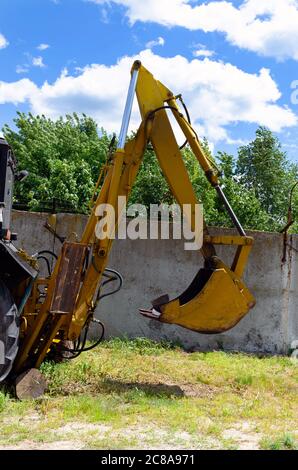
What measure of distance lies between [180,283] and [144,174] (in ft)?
24.6

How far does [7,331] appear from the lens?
4.52 m

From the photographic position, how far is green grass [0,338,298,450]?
150 inches

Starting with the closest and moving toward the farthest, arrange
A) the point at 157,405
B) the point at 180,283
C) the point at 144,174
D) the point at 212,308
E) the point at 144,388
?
the point at 157,405
the point at 212,308
the point at 144,388
the point at 180,283
the point at 144,174

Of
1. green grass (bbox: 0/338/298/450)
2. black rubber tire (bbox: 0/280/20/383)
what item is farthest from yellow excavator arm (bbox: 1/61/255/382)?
green grass (bbox: 0/338/298/450)

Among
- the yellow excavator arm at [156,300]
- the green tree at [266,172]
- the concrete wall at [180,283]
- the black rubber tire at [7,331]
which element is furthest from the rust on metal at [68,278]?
the green tree at [266,172]

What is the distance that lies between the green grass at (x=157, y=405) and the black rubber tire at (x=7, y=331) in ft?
0.86

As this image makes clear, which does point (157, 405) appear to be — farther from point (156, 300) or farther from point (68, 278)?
point (68, 278)

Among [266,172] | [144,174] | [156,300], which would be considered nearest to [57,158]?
[144,174]

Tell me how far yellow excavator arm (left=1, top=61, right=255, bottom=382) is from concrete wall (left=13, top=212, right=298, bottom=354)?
2238 mm

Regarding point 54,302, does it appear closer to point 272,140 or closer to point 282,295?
point 282,295

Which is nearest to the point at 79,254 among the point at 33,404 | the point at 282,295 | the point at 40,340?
the point at 40,340

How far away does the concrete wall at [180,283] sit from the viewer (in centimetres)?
764

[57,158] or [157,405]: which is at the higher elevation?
[57,158]

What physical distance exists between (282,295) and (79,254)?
4.06 m
